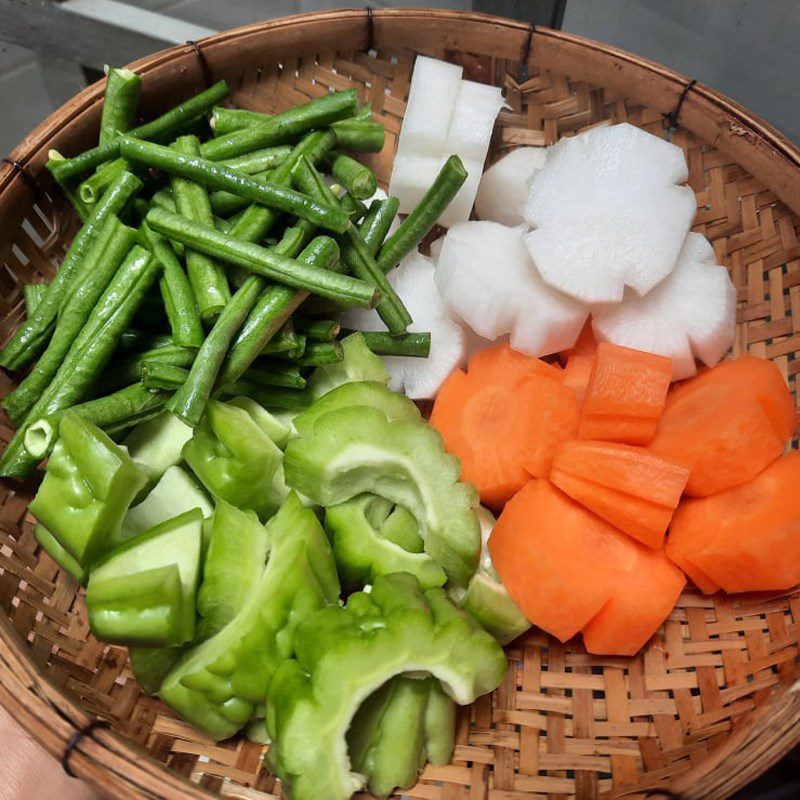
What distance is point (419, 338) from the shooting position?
6.81 feet

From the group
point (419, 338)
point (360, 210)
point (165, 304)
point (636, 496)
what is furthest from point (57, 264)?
point (636, 496)

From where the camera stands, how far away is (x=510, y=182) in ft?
7.45

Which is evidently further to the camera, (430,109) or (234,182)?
(430,109)

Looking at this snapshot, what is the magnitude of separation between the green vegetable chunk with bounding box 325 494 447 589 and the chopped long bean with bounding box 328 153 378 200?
85 centimetres

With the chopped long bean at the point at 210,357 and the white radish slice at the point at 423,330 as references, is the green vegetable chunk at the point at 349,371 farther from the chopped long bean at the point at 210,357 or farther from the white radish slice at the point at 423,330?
the chopped long bean at the point at 210,357

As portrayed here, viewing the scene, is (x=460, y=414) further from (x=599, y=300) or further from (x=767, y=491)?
(x=767, y=491)

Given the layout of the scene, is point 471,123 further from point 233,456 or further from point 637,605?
point 637,605

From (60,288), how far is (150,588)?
884 millimetres

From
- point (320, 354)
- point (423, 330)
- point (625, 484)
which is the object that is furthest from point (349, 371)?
point (625, 484)

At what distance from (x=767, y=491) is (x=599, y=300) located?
61 centimetres

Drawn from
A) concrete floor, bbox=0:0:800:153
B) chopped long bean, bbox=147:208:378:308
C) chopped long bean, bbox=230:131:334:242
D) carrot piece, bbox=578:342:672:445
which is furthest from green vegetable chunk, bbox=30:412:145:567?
concrete floor, bbox=0:0:800:153

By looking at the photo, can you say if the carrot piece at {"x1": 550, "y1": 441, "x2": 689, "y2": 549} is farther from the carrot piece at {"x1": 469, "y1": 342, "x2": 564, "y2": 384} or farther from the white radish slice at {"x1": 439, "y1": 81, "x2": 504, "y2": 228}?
the white radish slice at {"x1": 439, "y1": 81, "x2": 504, "y2": 228}

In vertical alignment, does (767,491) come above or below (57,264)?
below

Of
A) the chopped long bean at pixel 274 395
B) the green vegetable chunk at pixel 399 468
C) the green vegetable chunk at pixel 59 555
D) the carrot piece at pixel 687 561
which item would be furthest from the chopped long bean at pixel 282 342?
the carrot piece at pixel 687 561
